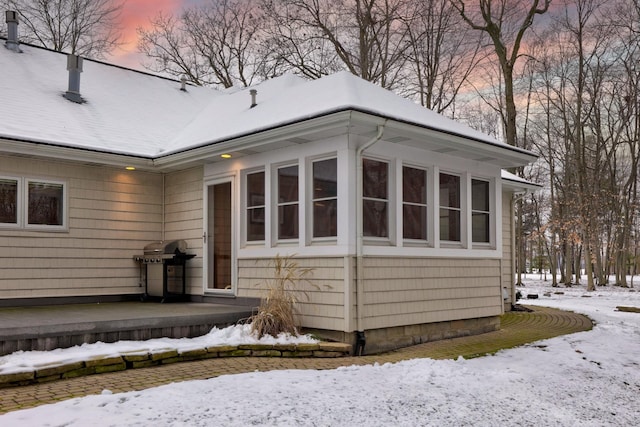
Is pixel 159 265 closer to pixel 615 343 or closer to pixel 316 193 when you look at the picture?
pixel 316 193

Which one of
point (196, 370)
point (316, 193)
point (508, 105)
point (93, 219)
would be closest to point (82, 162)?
point (93, 219)

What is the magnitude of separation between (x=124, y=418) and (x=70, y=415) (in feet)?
1.21

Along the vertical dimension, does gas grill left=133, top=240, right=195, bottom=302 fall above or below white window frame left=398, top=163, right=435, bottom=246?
below

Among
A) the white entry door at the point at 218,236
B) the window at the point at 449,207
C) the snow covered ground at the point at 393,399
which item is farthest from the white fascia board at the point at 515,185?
the white entry door at the point at 218,236

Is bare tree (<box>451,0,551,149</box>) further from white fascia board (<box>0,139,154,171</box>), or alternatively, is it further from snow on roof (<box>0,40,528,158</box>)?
white fascia board (<box>0,139,154,171</box>)

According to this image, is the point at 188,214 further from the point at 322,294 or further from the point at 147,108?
A: the point at 322,294

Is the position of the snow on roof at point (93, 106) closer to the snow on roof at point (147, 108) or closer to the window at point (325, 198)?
the snow on roof at point (147, 108)

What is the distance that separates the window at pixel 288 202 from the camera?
7.60 m

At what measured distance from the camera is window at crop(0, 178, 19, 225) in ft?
26.0

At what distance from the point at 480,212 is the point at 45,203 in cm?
642

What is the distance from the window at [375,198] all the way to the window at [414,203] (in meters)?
0.34

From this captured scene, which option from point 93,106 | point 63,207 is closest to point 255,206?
point 63,207

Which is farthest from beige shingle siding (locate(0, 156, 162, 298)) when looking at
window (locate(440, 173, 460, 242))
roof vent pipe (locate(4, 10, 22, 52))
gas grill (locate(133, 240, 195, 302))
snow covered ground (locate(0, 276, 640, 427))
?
window (locate(440, 173, 460, 242))

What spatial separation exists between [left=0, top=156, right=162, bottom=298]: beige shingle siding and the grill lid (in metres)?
0.34
